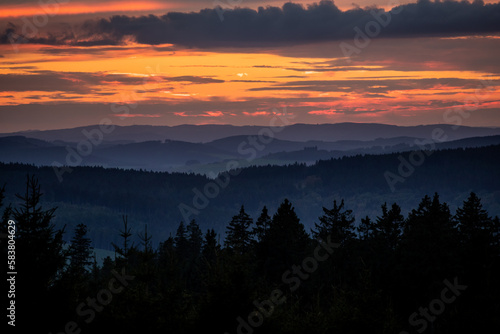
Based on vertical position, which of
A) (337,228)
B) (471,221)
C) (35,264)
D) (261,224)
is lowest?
(337,228)

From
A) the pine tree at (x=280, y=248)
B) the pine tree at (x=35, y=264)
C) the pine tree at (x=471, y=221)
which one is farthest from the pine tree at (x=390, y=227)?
the pine tree at (x=35, y=264)

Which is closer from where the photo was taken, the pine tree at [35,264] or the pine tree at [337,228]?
the pine tree at [35,264]

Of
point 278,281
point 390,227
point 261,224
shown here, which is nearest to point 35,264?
point 278,281

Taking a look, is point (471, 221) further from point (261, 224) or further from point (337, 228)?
point (261, 224)

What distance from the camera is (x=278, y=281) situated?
59688 millimetres

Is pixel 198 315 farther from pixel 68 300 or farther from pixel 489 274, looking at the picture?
pixel 489 274

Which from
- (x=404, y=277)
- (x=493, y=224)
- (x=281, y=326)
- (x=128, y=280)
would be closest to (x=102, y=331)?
(x=128, y=280)

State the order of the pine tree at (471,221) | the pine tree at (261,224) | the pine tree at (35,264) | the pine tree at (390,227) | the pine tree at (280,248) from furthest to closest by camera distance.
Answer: the pine tree at (261,224)
the pine tree at (390,227)
the pine tree at (471,221)
the pine tree at (280,248)
the pine tree at (35,264)

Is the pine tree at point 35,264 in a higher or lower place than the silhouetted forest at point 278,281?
higher

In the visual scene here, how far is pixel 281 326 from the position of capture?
1261 inches

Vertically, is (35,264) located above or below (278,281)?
above

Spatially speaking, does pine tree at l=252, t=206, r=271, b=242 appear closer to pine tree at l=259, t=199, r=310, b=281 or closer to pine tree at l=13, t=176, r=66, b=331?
pine tree at l=259, t=199, r=310, b=281

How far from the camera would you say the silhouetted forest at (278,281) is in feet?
101

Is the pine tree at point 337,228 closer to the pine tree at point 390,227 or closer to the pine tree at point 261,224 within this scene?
the pine tree at point 390,227
